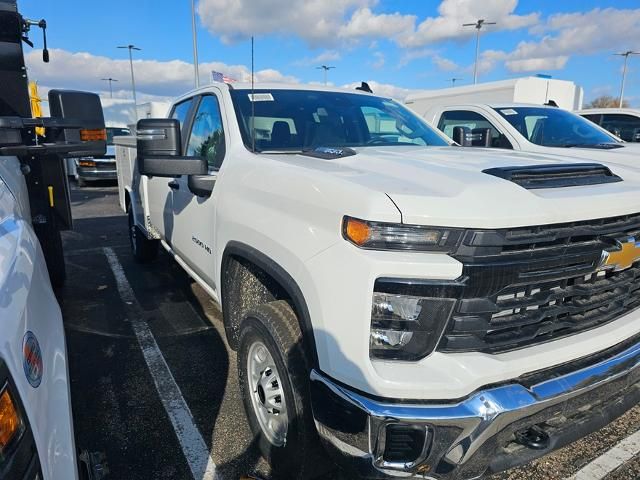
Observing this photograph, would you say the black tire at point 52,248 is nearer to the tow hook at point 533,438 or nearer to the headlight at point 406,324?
the headlight at point 406,324

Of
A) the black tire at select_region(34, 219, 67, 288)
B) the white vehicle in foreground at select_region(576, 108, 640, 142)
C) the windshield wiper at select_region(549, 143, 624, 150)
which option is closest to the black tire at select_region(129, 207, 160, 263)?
the black tire at select_region(34, 219, 67, 288)

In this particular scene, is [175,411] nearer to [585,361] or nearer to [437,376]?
[437,376]

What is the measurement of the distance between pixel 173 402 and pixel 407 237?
7.00 feet

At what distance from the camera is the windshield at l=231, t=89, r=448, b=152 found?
9.68ft

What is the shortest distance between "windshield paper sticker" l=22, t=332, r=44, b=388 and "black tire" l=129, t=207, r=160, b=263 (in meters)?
4.67

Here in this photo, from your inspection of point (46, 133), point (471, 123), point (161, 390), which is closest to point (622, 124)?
point (471, 123)

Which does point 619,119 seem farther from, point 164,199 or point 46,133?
point 46,133

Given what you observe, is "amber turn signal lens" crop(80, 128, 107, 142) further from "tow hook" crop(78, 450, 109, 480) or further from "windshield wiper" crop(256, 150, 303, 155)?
"tow hook" crop(78, 450, 109, 480)

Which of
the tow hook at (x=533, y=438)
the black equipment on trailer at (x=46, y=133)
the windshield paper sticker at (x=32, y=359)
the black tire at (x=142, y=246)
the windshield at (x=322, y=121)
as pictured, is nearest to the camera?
the windshield paper sticker at (x=32, y=359)

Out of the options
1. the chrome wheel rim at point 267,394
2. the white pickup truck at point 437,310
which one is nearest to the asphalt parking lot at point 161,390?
the chrome wheel rim at point 267,394

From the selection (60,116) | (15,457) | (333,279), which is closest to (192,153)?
(60,116)

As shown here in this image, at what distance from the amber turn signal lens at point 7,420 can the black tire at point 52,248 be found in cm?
337

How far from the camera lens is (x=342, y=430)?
1.72m

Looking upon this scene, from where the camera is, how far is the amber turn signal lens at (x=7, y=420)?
1.01 metres
